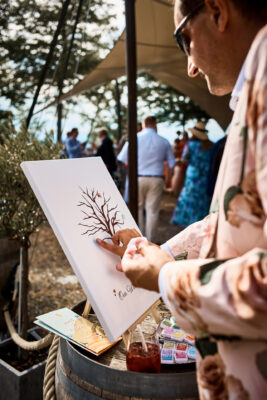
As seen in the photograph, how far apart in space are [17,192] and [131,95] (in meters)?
2.10

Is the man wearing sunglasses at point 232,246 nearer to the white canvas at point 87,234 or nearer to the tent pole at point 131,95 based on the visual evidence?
the white canvas at point 87,234

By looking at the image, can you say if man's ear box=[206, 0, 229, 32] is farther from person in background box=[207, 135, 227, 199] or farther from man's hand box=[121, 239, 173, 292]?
person in background box=[207, 135, 227, 199]

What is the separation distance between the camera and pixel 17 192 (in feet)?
7.55

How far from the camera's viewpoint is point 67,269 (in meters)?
4.75

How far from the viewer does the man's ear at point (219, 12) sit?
2.44ft

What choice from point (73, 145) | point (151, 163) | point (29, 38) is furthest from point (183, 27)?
point (73, 145)

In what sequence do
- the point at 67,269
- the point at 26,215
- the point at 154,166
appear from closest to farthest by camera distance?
the point at 26,215
the point at 67,269
the point at 154,166

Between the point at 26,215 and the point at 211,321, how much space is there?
183cm

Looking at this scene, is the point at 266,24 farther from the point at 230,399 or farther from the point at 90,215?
the point at 90,215

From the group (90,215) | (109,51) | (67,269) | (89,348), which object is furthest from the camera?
(109,51)

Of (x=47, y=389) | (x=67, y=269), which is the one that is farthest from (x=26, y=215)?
(x=67, y=269)

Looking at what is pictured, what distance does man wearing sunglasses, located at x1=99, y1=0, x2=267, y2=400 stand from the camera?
2.08 ft

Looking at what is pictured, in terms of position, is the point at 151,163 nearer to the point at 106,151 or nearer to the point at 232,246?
the point at 106,151

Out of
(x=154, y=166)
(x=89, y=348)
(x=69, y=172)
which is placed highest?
(x=69, y=172)
